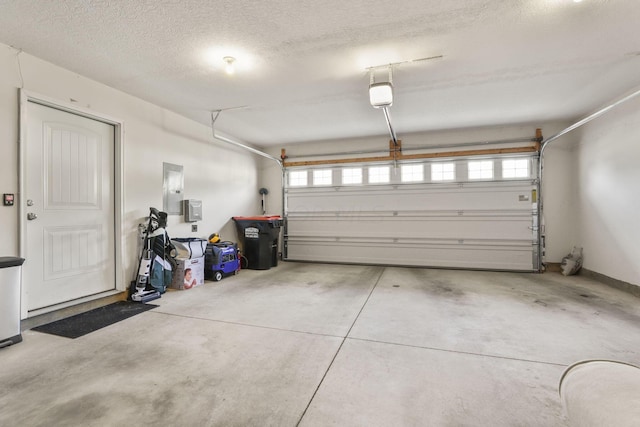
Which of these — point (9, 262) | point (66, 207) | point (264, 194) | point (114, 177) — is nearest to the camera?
point (9, 262)

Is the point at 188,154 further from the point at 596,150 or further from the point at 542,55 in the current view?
the point at 596,150

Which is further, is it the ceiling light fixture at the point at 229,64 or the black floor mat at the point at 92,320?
the ceiling light fixture at the point at 229,64

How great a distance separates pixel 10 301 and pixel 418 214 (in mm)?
5995

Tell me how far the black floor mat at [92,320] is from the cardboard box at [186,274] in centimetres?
64

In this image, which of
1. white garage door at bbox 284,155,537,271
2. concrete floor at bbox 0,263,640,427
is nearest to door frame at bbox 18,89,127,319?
concrete floor at bbox 0,263,640,427

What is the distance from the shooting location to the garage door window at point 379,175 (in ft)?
21.1

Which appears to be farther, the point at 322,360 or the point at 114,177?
the point at 114,177

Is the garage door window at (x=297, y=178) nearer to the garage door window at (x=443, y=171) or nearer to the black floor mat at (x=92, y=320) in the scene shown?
the garage door window at (x=443, y=171)

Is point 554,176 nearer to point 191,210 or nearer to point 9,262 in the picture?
point 191,210

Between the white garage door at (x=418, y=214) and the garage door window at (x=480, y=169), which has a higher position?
the garage door window at (x=480, y=169)

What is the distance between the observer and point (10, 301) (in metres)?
2.49

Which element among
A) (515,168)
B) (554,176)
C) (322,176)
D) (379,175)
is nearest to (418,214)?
(379,175)

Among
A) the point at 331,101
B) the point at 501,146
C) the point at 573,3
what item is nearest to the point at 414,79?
the point at 331,101

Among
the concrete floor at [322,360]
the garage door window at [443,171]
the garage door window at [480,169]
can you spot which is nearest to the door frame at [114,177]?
the concrete floor at [322,360]
